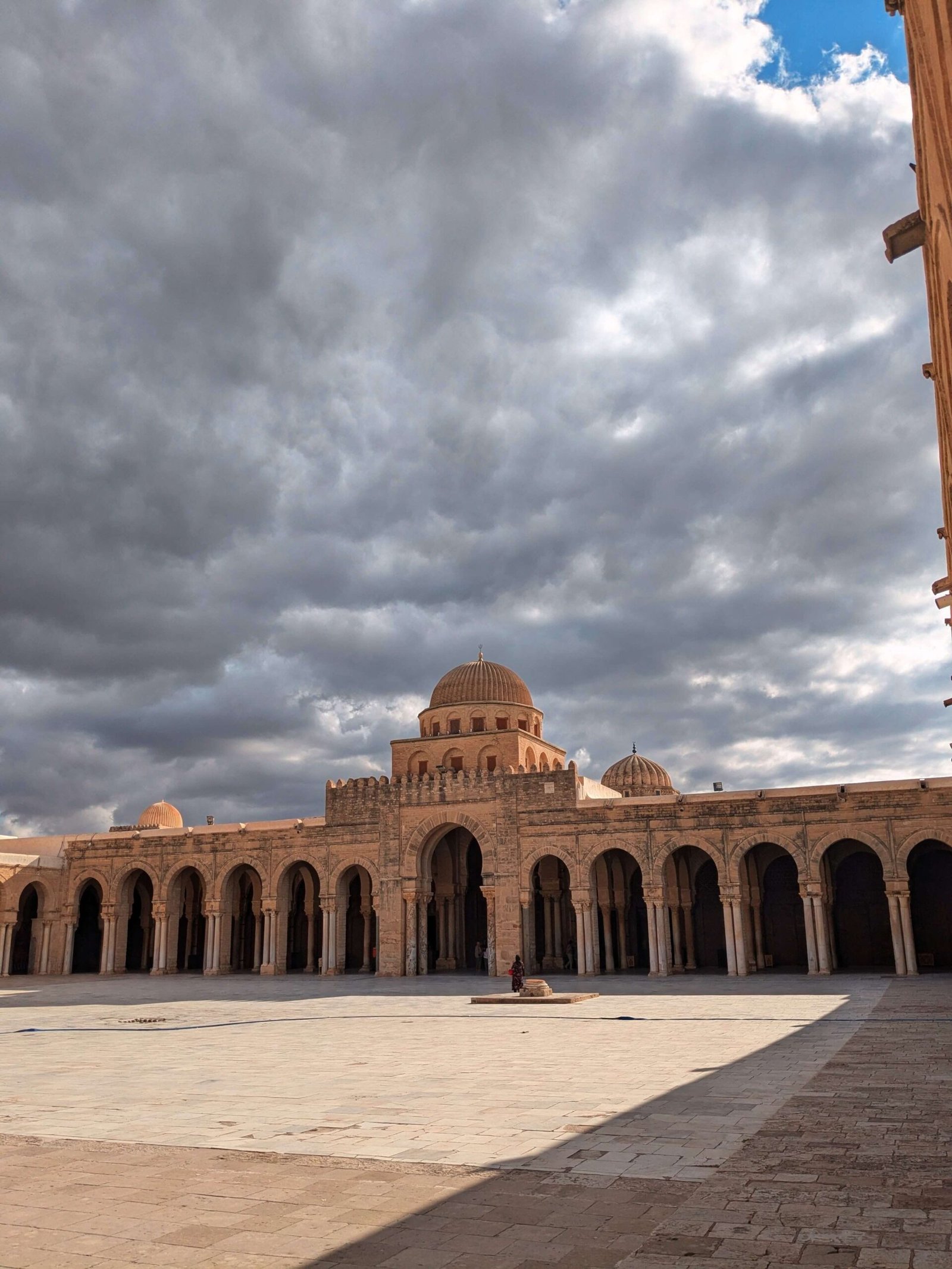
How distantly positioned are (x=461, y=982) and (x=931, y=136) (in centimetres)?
2673

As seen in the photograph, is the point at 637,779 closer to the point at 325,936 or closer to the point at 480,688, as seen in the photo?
the point at 480,688

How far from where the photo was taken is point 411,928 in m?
32.9

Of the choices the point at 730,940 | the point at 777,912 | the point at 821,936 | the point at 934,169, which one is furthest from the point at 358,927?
the point at 934,169

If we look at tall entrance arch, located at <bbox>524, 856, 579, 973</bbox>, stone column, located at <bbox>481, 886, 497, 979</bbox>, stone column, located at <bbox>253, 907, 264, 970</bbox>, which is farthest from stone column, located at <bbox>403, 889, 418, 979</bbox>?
stone column, located at <bbox>253, 907, 264, 970</bbox>

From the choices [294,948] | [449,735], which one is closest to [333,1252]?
[449,735]

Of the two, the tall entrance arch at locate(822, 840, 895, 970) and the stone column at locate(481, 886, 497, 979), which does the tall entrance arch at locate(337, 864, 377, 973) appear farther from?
the tall entrance arch at locate(822, 840, 895, 970)

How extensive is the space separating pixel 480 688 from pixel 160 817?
20.8 m

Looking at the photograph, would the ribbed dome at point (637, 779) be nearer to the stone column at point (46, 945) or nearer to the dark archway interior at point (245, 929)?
the dark archway interior at point (245, 929)

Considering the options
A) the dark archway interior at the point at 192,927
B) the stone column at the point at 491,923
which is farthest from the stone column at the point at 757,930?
the dark archway interior at the point at 192,927

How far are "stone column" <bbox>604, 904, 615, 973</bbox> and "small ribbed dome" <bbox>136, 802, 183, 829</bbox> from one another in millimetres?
24889

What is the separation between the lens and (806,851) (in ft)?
92.3

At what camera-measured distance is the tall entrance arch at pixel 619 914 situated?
32.6 meters

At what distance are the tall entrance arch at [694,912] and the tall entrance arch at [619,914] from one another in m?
1.24

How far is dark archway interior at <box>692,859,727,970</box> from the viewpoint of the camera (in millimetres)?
34031
